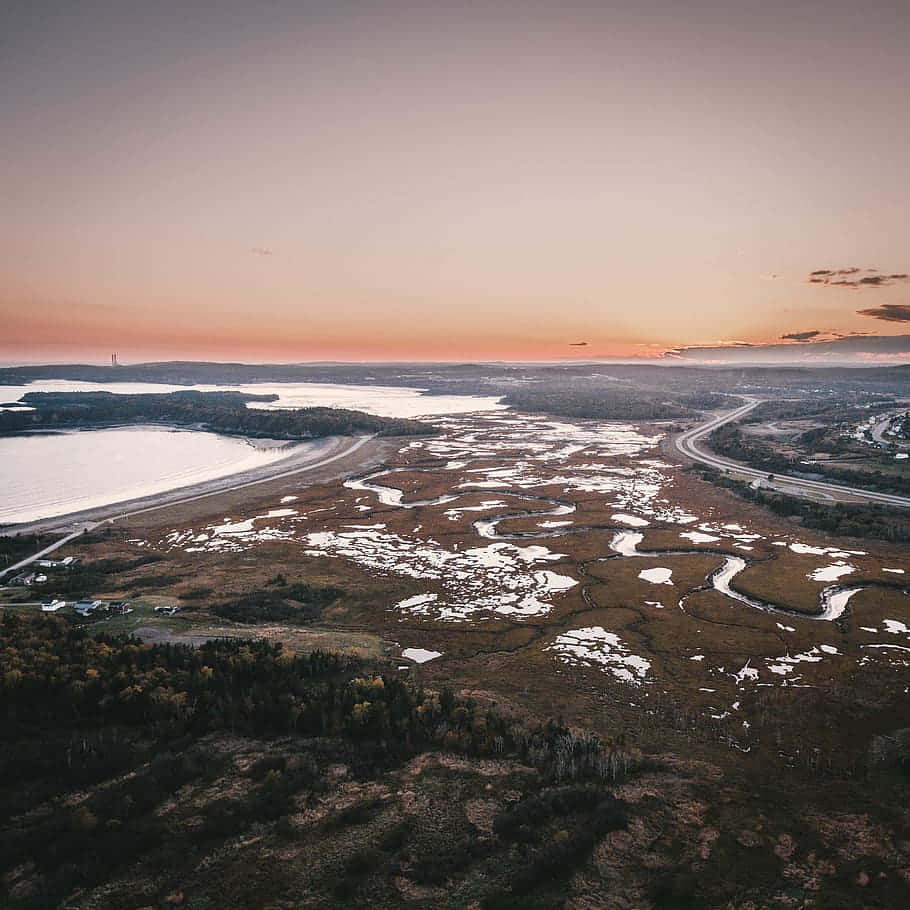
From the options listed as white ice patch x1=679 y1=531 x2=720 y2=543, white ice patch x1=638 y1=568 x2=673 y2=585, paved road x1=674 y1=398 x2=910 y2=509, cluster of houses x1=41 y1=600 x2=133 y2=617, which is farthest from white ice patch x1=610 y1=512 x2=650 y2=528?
cluster of houses x1=41 y1=600 x2=133 y2=617

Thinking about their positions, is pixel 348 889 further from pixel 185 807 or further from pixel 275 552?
pixel 275 552

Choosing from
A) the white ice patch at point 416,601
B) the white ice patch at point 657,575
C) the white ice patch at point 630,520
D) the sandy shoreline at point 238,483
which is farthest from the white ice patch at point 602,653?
the sandy shoreline at point 238,483

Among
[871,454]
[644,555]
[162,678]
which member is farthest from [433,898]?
[871,454]

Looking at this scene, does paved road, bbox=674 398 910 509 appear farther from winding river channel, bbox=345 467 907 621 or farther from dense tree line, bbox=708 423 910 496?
winding river channel, bbox=345 467 907 621

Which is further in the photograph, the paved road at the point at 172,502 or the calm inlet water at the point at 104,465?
the calm inlet water at the point at 104,465

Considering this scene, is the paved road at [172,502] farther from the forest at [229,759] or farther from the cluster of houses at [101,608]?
the forest at [229,759]
